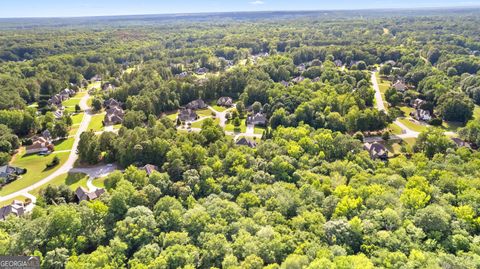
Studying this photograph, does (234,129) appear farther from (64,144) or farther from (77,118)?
(77,118)

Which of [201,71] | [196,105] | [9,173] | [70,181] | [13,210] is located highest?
[201,71]

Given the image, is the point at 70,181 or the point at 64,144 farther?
the point at 64,144

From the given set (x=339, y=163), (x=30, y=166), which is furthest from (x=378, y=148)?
(x=30, y=166)

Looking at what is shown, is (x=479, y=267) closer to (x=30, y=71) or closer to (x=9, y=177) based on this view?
(x=9, y=177)

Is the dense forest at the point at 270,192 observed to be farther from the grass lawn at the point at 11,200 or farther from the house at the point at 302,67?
the house at the point at 302,67

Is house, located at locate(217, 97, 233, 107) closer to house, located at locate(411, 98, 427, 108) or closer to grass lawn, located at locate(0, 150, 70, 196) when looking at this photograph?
grass lawn, located at locate(0, 150, 70, 196)

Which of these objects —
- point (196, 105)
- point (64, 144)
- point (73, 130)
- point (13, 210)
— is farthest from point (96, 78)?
point (13, 210)

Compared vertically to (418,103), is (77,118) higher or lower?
higher

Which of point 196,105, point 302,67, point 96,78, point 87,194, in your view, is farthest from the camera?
point 302,67
